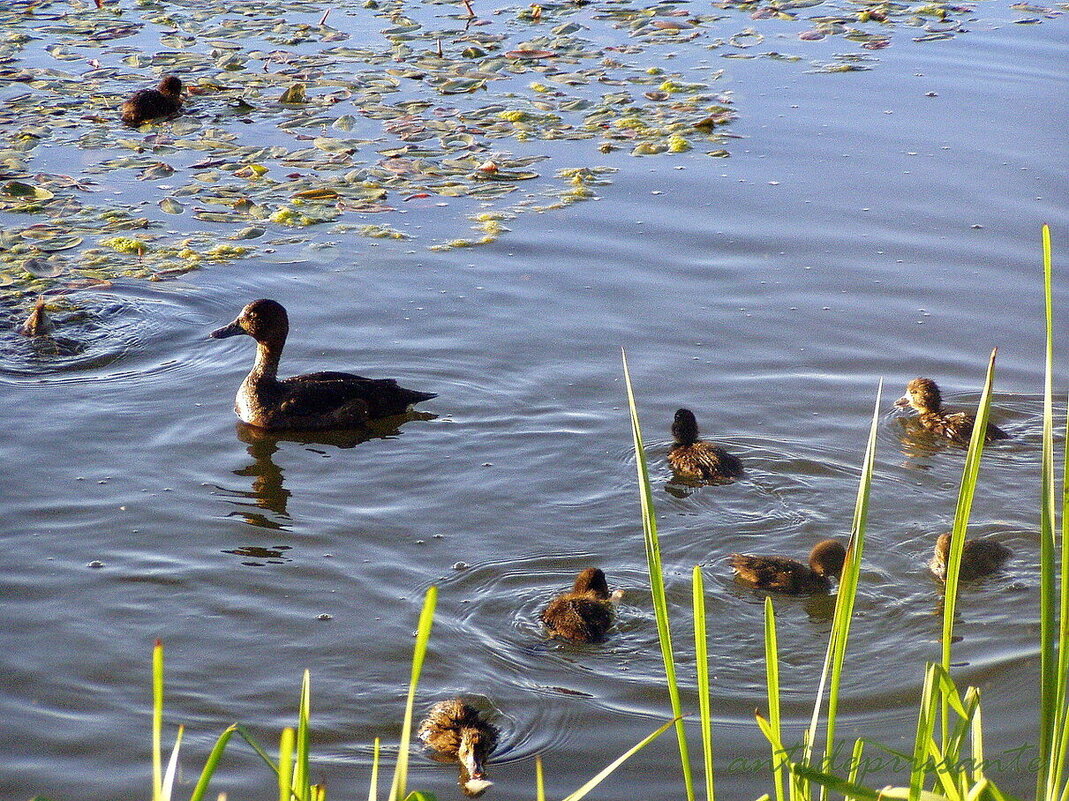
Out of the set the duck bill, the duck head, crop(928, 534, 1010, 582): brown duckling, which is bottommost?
crop(928, 534, 1010, 582): brown duckling

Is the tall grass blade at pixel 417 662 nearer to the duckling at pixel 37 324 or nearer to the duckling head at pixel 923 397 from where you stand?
the duckling head at pixel 923 397

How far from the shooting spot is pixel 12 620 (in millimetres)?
5242

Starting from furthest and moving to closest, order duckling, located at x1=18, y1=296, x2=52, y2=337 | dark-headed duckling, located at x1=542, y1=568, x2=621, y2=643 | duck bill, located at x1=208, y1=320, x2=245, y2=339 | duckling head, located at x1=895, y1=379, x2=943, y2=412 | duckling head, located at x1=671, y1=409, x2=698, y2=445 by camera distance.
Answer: duckling, located at x1=18, y1=296, x2=52, y2=337
duck bill, located at x1=208, y1=320, x2=245, y2=339
duckling head, located at x1=895, y1=379, x2=943, y2=412
duckling head, located at x1=671, y1=409, x2=698, y2=445
dark-headed duckling, located at x1=542, y1=568, x2=621, y2=643

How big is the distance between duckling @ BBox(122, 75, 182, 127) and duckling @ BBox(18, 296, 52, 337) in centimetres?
398

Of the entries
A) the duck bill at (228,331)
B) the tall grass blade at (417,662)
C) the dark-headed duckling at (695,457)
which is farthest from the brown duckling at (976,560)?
the tall grass blade at (417,662)

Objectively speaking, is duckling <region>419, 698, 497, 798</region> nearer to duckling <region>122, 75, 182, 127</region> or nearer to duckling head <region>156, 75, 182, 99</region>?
duckling <region>122, 75, 182, 127</region>

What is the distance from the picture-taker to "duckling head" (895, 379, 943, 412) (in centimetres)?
683

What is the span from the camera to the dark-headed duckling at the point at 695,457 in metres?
6.34

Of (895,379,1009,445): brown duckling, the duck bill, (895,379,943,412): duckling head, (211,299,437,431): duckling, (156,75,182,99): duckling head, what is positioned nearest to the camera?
(895,379,1009,445): brown duckling

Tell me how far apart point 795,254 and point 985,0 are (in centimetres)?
814

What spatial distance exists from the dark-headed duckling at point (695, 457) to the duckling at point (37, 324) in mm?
3806

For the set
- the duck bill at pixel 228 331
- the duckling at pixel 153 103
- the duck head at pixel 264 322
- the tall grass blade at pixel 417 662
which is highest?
the tall grass blade at pixel 417 662

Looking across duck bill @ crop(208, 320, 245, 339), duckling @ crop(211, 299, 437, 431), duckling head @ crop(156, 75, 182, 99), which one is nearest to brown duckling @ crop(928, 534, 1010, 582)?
duckling @ crop(211, 299, 437, 431)

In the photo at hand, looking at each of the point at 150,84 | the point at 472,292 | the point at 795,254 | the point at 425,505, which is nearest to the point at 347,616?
the point at 425,505
